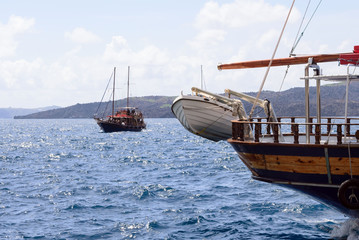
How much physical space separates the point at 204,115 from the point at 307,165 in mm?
9151

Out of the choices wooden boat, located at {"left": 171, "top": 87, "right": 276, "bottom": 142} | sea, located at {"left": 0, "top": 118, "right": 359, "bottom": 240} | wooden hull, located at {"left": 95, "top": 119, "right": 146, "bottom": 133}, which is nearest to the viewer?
sea, located at {"left": 0, "top": 118, "right": 359, "bottom": 240}

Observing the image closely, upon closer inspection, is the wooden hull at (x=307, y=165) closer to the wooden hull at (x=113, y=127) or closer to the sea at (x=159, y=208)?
the sea at (x=159, y=208)

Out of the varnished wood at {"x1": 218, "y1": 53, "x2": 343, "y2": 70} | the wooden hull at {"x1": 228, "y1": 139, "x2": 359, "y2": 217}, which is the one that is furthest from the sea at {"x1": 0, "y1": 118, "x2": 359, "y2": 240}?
the varnished wood at {"x1": 218, "y1": 53, "x2": 343, "y2": 70}

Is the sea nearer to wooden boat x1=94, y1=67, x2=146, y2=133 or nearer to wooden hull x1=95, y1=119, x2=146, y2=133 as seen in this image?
wooden hull x1=95, y1=119, x2=146, y2=133

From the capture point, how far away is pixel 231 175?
28.0 m

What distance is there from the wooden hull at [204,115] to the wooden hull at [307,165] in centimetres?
749

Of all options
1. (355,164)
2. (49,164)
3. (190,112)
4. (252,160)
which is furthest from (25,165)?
(355,164)

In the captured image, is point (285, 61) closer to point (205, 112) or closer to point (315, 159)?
point (315, 159)

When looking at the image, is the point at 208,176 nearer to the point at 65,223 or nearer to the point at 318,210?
the point at 318,210

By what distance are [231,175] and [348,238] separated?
48.7 feet

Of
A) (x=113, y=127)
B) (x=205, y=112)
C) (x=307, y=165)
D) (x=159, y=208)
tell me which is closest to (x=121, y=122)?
(x=113, y=127)

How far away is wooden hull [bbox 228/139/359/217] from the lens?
38.6ft

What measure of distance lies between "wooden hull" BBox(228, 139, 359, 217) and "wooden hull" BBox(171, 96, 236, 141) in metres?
7.49

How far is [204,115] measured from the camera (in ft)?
68.8
